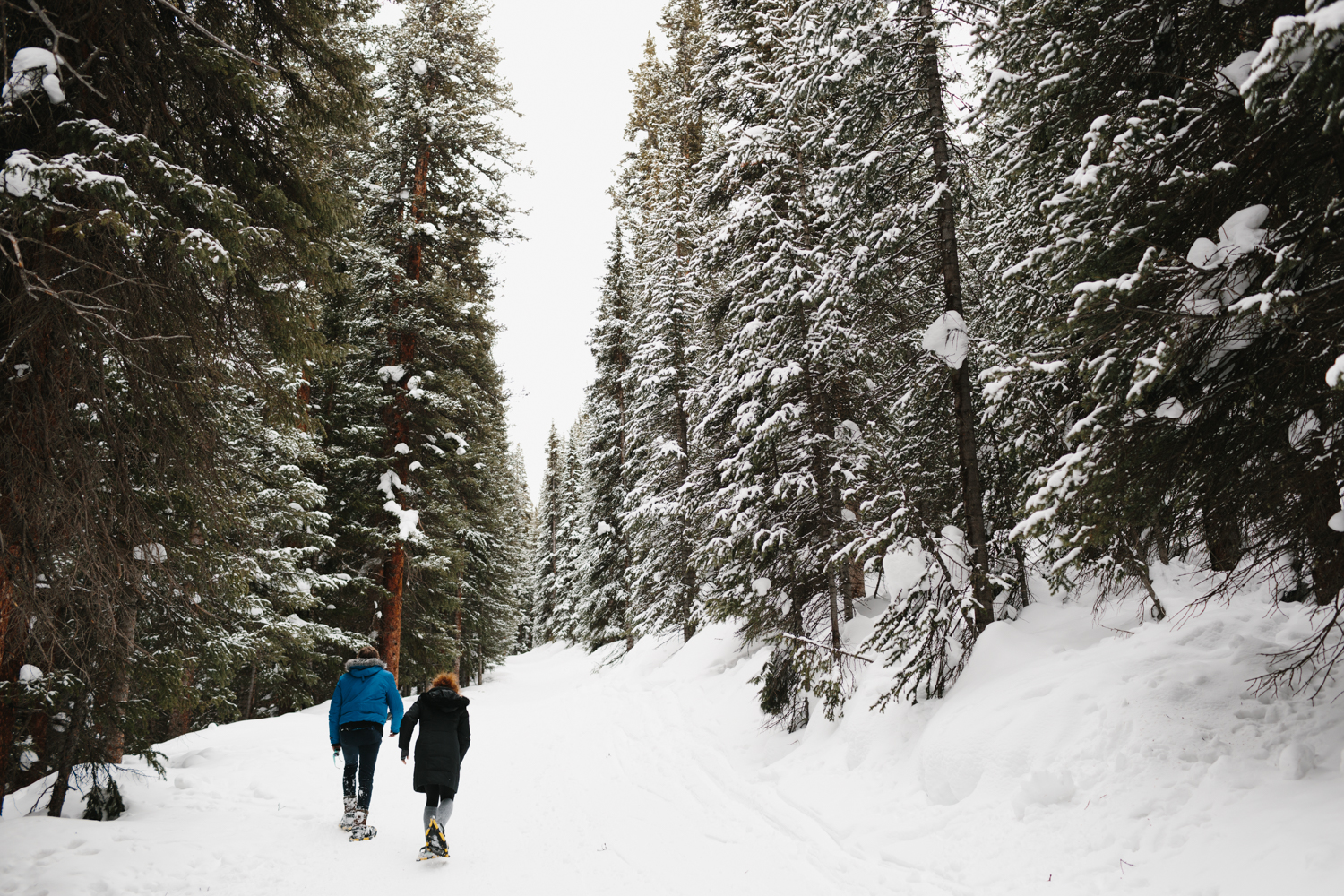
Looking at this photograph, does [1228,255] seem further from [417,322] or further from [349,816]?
[417,322]

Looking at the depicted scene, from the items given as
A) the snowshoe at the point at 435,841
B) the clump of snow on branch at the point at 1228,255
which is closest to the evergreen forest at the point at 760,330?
the clump of snow on branch at the point at 1228,255

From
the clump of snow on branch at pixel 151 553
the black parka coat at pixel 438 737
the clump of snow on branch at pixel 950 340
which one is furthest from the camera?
the clump of snow on branch at pixel 950 340

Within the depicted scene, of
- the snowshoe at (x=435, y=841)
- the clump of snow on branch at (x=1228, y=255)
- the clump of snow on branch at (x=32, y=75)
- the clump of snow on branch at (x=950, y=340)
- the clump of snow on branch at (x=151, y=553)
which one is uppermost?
the clump of snow on branch at (x=32, y=75)

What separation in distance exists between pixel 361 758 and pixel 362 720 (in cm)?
39

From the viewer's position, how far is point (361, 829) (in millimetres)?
6727

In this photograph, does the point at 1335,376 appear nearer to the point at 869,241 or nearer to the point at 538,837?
the point at 869,241

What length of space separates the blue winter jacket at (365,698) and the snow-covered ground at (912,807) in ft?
3.67

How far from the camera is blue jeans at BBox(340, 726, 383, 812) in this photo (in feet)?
22.7

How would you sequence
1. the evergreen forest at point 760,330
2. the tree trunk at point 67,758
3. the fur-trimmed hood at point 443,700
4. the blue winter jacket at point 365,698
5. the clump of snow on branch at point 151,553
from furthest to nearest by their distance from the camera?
the blue winter jacket at point 365,698 < the fur-trimmed hood at point 443,700 < the tree trunk at point 67,758 < the clump of snow on branch at point 151,553 < the evergreen forest at point 760,330

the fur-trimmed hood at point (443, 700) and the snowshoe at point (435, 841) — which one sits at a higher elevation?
the fur-trimmed hood at point (443, 700)

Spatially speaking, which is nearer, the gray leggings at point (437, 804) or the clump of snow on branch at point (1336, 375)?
the clump of snow on branch at point (1336, 375)

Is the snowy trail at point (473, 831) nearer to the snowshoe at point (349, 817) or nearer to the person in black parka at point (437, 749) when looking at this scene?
the snowshoe at point (349, 817)

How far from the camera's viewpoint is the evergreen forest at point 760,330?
454cm

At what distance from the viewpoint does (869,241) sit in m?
8.81
